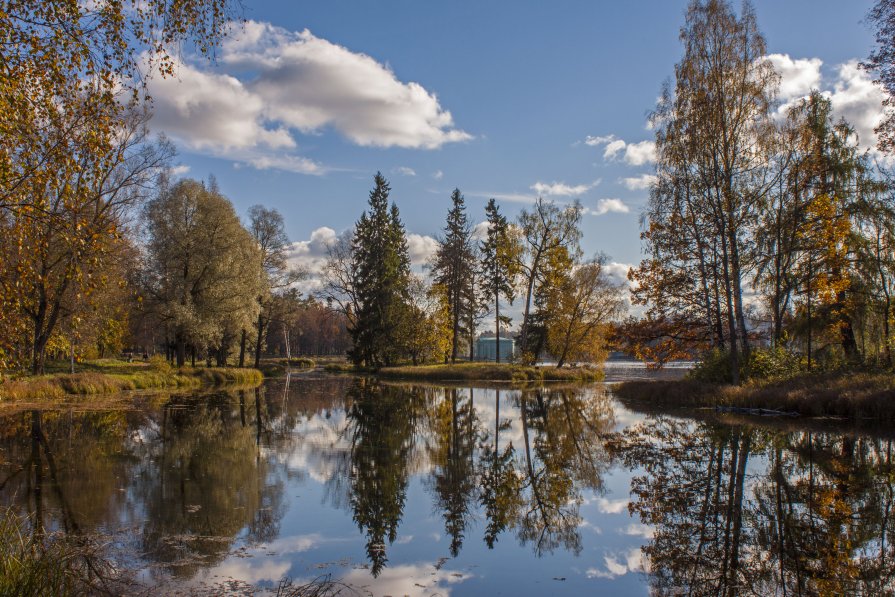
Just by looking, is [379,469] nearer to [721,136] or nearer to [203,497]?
[203,497]

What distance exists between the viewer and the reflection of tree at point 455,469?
7.91 meters

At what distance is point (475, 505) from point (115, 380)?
2568cm

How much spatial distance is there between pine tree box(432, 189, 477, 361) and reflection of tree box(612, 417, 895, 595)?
43.5 meters

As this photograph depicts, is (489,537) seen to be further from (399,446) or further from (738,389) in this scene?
(738,389)

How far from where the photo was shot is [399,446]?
13961mm

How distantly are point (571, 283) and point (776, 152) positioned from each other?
24863 millimetres

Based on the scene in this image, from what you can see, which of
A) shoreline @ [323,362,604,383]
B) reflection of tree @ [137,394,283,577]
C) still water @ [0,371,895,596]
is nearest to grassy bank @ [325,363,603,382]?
shoreline @ [323,362,604,383]

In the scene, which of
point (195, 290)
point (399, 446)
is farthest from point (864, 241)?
point (195, 290)

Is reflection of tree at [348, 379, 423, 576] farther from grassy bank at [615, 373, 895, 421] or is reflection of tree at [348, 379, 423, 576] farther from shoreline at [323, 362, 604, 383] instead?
shoreline at [323, 362, 604, 383]

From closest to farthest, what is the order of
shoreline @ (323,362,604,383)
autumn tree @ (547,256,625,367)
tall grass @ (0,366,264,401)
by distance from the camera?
tall grass @ (0,366,264,401) → shoreline @ (323,362,604,383) → autumn tree @ (547,256,625,367)

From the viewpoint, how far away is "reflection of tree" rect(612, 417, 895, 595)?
18.4 ft

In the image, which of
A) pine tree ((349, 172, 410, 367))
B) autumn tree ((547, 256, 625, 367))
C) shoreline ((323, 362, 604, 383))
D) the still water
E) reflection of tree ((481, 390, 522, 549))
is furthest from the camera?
pine tree ((349, 172, 410, 367))

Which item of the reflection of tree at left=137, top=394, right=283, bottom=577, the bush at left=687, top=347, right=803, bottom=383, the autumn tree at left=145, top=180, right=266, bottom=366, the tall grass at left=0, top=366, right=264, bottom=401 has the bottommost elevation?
the reflection of tree at left=137, top=394, right=283, bottom=577

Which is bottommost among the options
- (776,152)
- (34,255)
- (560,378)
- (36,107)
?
(560,378)
